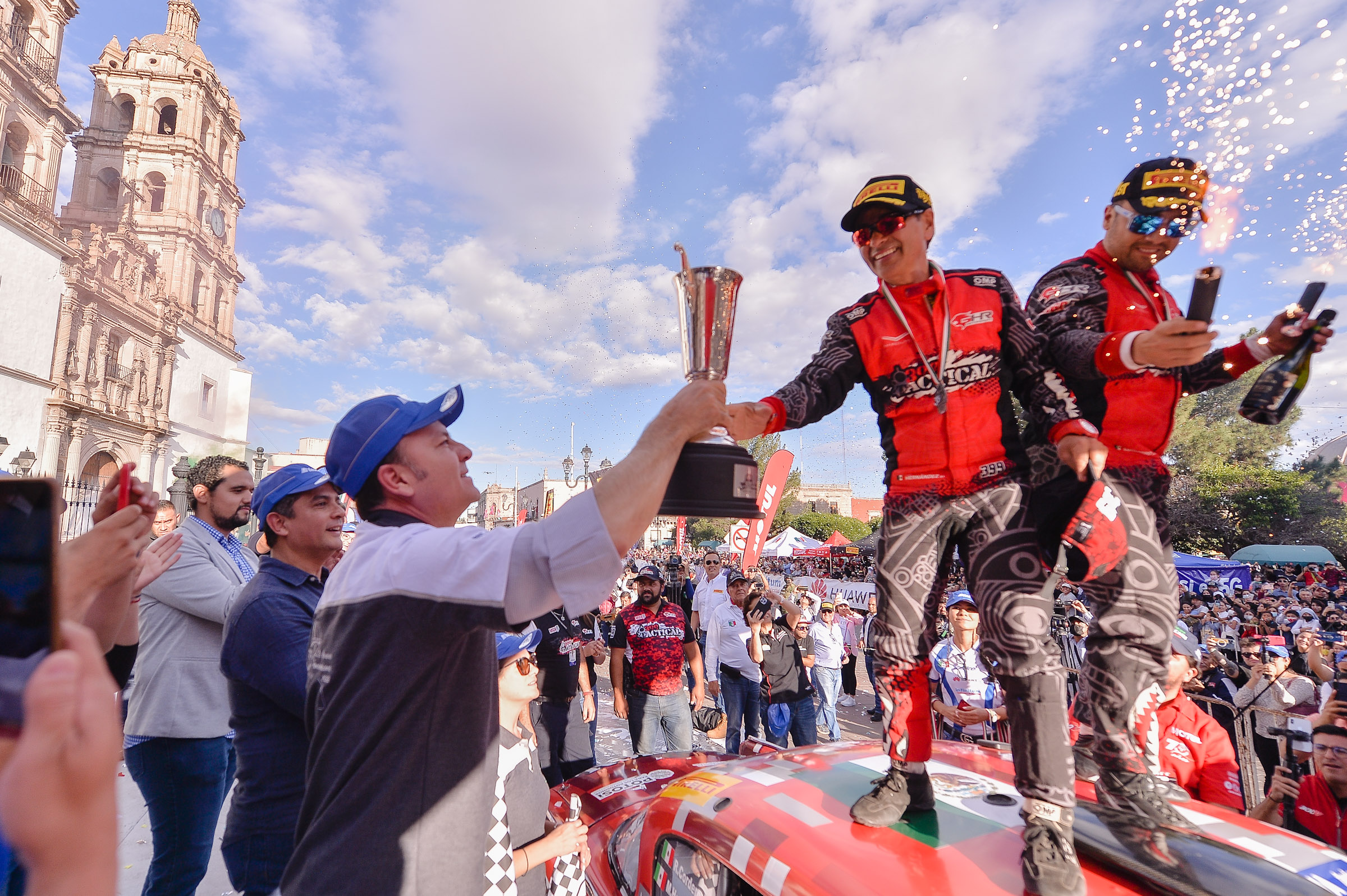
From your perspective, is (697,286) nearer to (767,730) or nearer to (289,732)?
(289,732)

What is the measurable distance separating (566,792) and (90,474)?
4018 centimetres

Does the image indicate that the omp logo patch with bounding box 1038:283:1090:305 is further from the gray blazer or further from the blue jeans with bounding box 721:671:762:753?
the blue jeans with bounding box 721:671:762:753

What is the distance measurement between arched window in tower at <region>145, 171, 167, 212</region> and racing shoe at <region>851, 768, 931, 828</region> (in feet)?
170

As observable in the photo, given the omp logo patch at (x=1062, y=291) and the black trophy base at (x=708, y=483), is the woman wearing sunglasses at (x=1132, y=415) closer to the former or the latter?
the omp logo patch at (x=1062, y=291)

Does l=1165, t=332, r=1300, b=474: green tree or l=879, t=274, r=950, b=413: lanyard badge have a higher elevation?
l=1165, t=332, r=1300, b=474: green tree

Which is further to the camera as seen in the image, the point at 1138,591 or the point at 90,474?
the point at 90,474

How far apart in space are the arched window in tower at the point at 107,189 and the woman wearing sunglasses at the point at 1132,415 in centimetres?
5369

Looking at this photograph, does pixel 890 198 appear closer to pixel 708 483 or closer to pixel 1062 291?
pixel 1062 291

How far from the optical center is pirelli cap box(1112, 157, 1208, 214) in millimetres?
2062

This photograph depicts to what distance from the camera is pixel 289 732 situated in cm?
247

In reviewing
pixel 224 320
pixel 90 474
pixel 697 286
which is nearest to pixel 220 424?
pixel 224 320

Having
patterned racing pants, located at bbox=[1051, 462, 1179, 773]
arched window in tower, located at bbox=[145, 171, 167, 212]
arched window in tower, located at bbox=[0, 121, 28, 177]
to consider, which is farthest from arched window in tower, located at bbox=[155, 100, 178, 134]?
patterned racing pants, located at bbox=[1051, 462, 1179, 773]

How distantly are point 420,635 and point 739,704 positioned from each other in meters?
6.79

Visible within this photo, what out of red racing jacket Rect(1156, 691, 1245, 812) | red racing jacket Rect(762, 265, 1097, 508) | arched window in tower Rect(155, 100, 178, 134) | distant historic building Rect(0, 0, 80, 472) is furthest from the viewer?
arched window in tower Rect(155, 100, 178, 134)
